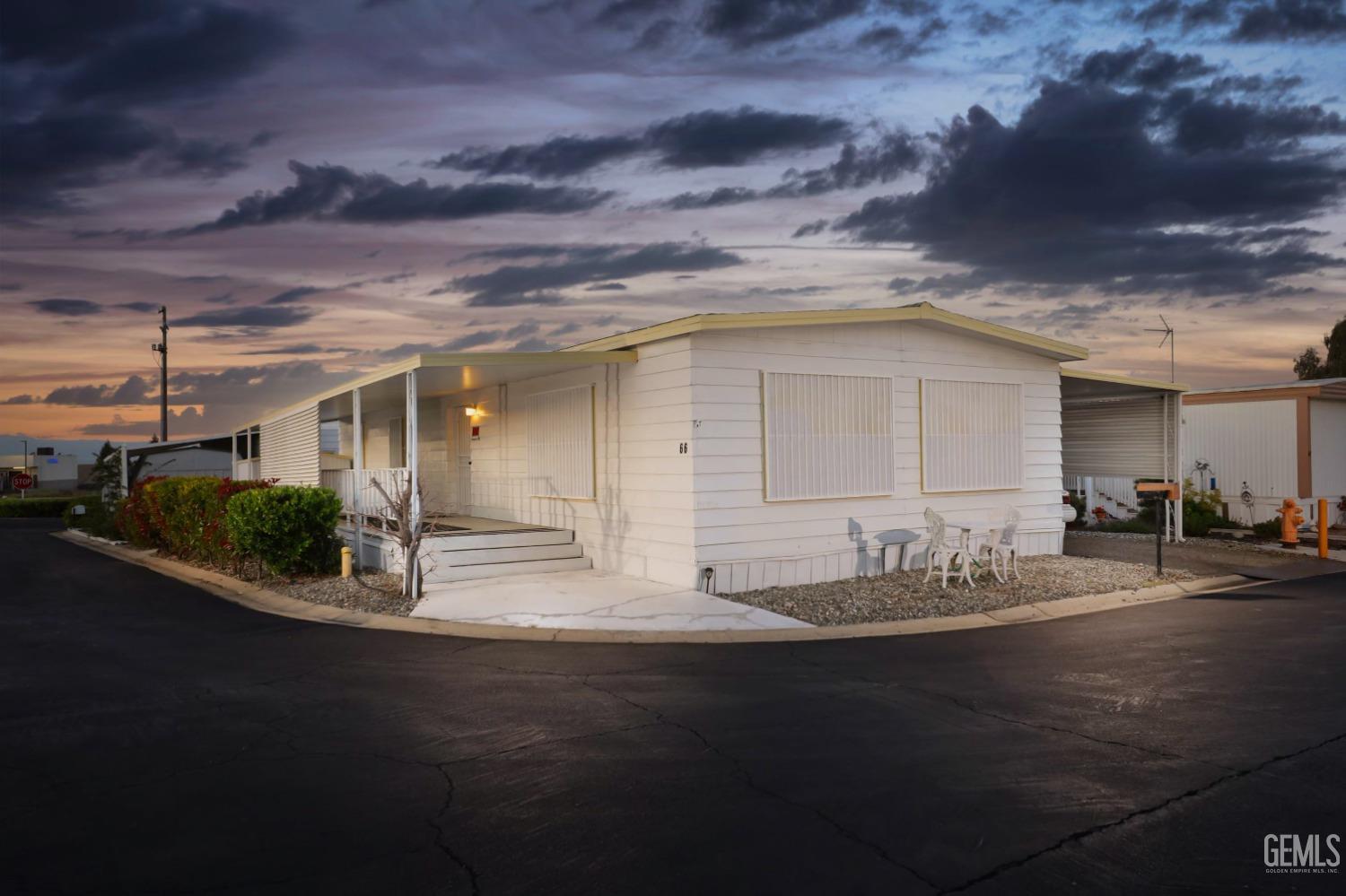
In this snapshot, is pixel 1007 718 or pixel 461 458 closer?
pixel 1007 718

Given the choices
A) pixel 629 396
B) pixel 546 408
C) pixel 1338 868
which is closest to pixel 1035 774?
pixel 1338 868

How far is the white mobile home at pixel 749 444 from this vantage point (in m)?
11.5

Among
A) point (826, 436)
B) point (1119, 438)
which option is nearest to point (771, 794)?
point (826, 436)

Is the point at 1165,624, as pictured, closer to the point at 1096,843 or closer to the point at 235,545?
the point at 1096,843

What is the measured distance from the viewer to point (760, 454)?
38.5 ft

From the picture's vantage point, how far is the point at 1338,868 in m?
4.05

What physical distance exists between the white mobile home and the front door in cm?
180

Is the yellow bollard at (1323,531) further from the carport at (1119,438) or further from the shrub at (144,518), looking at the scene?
the shrub at (144,518)

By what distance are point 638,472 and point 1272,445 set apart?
45.8 feet

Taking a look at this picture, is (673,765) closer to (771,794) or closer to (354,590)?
(771,794)

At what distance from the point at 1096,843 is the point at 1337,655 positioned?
5342mm

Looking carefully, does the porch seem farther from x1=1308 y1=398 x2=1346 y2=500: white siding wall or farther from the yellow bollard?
x1=1308 y1=398 x2=1346 y2=500: white siding wall

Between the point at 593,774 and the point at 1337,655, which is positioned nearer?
the point at 593,774

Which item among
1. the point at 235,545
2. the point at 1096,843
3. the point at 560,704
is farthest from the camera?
the point at 235,545
